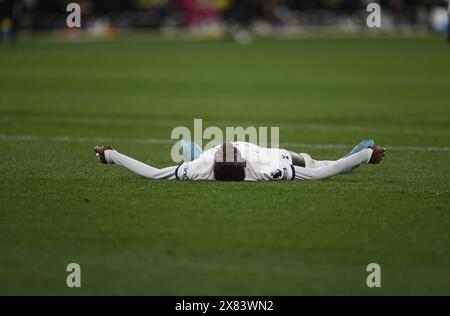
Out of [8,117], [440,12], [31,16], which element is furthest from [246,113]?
[31,16]

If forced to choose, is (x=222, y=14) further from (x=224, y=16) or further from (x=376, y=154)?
(x=376, y=154)

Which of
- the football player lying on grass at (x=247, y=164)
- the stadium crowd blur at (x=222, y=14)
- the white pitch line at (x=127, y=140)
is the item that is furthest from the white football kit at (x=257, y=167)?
the stadium crowd blur at (x=222, y=14)

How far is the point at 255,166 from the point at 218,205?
994 mm

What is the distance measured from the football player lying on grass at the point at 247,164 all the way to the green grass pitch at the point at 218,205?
0.39ft

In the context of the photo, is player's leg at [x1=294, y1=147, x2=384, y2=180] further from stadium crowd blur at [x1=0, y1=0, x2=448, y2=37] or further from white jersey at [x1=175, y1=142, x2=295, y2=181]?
stadium crowd blur at [x1=0, y1=0, x2=448, y2=37]

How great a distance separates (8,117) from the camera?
16953 millimetres

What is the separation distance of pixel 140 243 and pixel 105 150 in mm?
2326

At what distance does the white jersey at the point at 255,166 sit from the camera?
9.58m

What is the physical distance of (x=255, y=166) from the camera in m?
9.68

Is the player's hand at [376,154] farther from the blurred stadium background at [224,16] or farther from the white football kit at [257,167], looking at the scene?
the blurred stadium background at [224,16]

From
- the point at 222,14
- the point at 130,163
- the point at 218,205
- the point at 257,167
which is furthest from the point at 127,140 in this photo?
the point at 222,14

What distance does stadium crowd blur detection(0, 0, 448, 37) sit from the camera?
46.3 metres

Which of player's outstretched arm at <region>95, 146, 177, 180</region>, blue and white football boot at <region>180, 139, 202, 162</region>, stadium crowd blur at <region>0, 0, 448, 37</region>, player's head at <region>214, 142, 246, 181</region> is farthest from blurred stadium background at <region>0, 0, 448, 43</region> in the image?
player's head at <region>214, 142, 246, 181</region>

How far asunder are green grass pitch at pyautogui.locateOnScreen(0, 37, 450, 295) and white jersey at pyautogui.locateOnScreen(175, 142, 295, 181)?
12 centimetres
